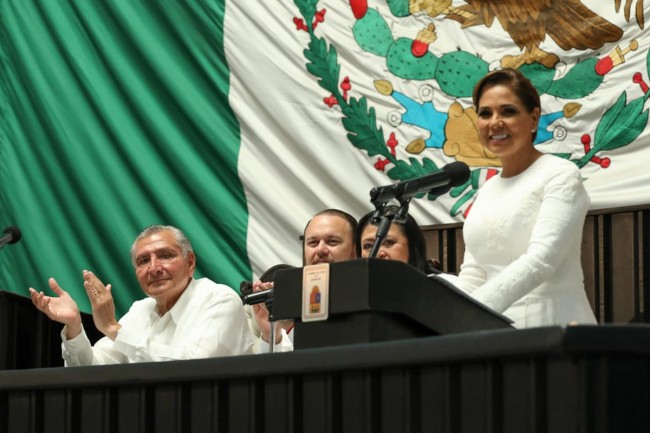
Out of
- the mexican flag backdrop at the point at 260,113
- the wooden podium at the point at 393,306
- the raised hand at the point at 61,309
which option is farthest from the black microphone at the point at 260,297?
the mexican flag backdrop at the point at 260,113

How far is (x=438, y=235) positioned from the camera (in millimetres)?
4195

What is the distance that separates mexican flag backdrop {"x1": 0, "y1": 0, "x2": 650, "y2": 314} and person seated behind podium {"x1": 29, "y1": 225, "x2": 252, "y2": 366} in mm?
996

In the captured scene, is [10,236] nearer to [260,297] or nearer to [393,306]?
[260,297]

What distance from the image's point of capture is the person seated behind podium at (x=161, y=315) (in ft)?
11.3

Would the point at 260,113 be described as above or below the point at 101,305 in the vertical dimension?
above

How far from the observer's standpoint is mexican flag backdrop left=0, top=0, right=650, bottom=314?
13.4ft

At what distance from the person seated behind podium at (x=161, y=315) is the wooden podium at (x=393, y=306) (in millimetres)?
1369

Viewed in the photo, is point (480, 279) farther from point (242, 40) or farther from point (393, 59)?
point (242, 40)

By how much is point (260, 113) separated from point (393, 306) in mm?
2841

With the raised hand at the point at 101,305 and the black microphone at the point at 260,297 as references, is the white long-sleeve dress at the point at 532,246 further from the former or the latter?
the raised hand at the point at 101,305

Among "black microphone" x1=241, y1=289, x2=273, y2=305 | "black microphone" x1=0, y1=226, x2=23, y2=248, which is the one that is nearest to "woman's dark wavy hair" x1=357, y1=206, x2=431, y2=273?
"black microphone" x1=241, y1=289, x2=273, y2=305

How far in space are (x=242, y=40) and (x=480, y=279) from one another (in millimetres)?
2213

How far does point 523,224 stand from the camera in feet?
9.37

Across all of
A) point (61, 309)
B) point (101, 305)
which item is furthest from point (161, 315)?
point (61, 309)
